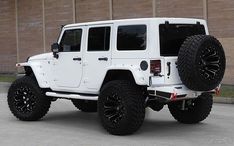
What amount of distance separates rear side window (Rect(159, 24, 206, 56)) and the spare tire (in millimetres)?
329

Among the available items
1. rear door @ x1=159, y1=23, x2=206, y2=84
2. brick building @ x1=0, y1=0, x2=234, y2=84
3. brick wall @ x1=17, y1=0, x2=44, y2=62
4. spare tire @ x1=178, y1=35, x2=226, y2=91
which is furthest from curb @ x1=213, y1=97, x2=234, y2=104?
brick wall @ x1=17, y1=0, x2=44, y2=62

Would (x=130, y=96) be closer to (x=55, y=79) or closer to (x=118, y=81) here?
(x=118, y=81)

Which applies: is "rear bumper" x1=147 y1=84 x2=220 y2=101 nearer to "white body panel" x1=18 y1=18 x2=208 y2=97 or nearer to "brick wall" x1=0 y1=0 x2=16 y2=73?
"white body panel" x1=18 y1=18 x2=208 y2=97

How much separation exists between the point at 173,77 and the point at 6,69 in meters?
21.4

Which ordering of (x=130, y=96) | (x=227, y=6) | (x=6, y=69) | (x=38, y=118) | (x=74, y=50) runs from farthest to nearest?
(x=6, y=69), (x=227, y=6), (x=38, y=118), (x=74, y=50), (x=130, y=96)

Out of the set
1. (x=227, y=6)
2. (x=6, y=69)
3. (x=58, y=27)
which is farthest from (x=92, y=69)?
(x=6, y=69)

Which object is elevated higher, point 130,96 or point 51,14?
point 51,14

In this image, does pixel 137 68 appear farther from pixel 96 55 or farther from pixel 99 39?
pixel 99 39

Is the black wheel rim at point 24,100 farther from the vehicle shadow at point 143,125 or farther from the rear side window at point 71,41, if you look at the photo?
the rear side window at point 71,41

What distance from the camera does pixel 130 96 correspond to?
29.6ft

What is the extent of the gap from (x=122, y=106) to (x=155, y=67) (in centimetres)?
91

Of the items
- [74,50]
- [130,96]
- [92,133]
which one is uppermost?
[74,50]

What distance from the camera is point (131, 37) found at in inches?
370

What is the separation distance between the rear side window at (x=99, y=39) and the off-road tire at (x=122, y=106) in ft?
2.63
